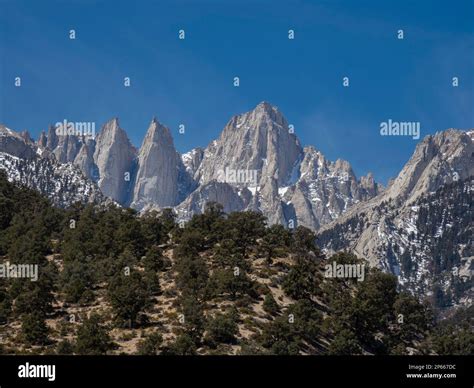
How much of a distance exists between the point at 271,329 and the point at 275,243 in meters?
27.5

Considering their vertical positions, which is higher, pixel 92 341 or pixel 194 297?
pixel 194 297

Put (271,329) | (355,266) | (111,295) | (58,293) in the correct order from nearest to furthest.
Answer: (271,329) < (111,295) < (58,293) < (355,266)

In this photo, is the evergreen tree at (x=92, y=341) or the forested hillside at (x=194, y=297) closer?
the evergreen tree at (x=92, y=341)

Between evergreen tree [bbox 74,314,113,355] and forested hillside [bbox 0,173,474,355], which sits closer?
evergreen tree [bbox 74,314,113,355]

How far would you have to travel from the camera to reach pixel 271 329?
176 ft

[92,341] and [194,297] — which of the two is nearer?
[92,341]

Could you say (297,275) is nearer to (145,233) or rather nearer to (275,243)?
(275,243)

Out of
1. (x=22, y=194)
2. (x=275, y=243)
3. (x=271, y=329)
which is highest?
(x=22, y=194)

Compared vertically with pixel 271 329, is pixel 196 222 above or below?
above
